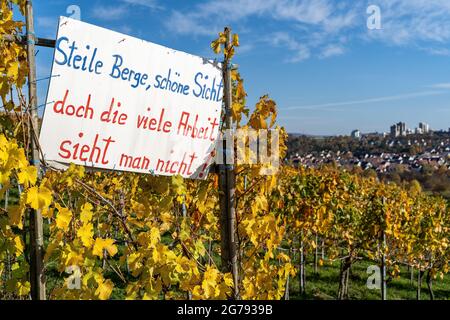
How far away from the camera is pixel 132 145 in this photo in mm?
2176

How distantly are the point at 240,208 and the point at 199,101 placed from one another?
861 millimetres

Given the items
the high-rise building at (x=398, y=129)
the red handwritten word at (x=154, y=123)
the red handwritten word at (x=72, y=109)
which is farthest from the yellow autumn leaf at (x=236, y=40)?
the high-rise building at (x=398, y=129)

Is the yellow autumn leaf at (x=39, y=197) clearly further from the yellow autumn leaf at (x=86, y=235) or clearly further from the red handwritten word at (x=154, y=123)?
the red handwritten word at (x=154, y=123)

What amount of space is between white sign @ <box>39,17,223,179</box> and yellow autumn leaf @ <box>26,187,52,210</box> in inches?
7.5

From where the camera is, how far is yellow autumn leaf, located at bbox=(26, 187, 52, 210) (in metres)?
1.80

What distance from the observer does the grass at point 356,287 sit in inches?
397

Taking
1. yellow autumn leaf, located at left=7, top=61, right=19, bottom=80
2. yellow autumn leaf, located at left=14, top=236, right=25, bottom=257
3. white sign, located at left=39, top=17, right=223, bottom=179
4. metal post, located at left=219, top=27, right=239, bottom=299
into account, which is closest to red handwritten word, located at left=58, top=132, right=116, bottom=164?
white sign, located at left=39, top=17, right=223, bottom=179

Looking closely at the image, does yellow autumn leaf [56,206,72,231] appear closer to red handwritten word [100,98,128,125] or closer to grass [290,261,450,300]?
red handwritten word [100,98,128,125]

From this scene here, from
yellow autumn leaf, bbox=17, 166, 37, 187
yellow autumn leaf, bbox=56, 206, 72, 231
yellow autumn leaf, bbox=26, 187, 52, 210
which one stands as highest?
yellow autumn leaf, bbox=17, 166, 37, 187

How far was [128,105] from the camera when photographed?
Result: 7.00ft

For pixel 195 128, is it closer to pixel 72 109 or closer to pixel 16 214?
pixel 72 109

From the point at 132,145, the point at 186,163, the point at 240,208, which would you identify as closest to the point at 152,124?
the point at 132,145
